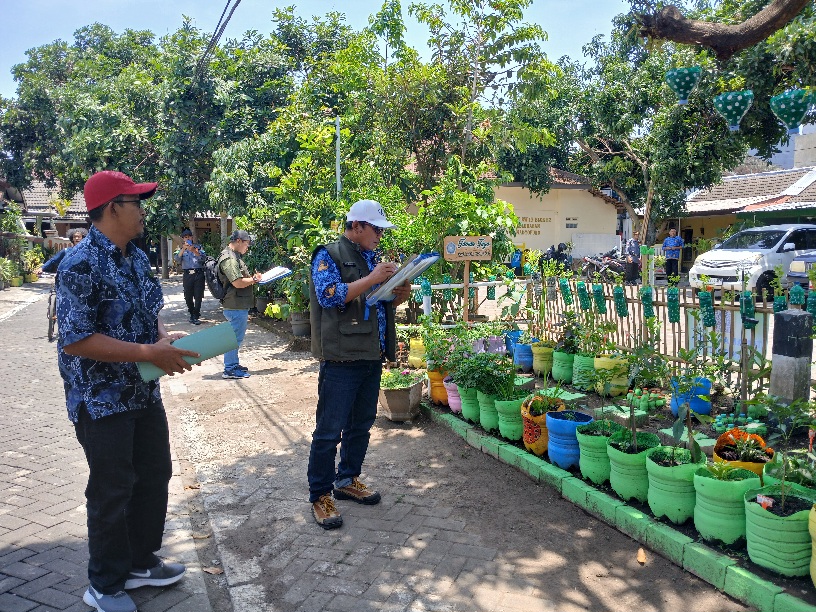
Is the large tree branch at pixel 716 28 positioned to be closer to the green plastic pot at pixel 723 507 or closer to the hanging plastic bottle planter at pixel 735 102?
the hanging plastic bottle planter at pixel 735 102

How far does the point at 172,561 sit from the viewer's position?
3.71 metres

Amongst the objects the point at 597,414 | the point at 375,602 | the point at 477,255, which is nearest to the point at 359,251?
the point at 375,602

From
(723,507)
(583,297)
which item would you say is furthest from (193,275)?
(723,507)

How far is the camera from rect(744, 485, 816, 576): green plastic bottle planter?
10.2 ft

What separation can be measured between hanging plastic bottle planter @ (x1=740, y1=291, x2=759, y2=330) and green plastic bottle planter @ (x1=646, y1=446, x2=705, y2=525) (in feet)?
7.03

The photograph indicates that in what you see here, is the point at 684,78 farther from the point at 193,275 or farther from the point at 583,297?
the point at 193,275

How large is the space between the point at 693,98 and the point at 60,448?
15.5 meters

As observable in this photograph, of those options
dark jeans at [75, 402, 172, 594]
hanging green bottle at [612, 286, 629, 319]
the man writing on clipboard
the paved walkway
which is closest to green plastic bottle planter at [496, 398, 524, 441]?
the man writing on clipboard

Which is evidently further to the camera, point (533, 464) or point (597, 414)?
point (597, 414)

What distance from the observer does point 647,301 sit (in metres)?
6.34

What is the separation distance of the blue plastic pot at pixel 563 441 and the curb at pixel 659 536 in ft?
0.27

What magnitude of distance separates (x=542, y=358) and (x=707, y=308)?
1922mm

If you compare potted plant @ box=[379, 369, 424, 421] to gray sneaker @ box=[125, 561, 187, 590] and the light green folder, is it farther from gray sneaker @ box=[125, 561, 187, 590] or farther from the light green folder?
the light green folder

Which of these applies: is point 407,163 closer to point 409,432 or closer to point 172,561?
point 409,432
